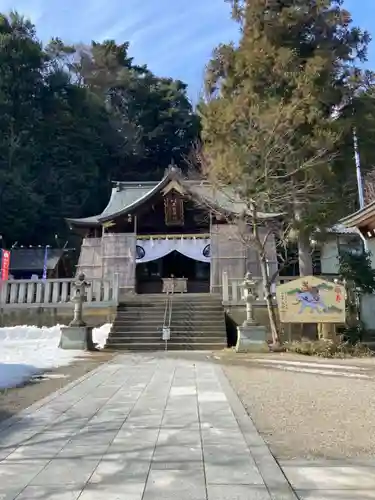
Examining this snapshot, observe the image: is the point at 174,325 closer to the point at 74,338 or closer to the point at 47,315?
the point at 74,338

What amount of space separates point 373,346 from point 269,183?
4.92m

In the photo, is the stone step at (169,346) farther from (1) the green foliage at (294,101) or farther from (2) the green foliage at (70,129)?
(2) the green foliage at (70,129)

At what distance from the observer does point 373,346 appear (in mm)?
11492

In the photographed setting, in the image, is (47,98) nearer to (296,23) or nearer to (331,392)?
(296,23)

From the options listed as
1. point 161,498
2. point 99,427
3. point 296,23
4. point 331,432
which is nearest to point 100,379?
point 99,427

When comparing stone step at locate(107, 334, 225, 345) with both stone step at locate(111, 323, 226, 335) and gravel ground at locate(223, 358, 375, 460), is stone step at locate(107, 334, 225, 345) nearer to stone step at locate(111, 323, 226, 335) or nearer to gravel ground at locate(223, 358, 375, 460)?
stone step at locate(111, 323, 226, 335)

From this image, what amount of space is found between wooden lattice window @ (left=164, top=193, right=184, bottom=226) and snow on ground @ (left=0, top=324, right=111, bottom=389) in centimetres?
730

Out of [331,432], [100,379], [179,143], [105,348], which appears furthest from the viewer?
[179,143]

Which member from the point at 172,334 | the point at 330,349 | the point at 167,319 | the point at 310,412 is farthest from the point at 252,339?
the point at 310,412

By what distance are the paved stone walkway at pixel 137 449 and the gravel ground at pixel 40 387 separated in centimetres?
20

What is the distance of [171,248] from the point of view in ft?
63.4

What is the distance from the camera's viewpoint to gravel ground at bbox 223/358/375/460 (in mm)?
3633

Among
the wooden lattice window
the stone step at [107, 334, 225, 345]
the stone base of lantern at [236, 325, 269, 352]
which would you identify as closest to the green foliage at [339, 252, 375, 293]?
the stone base of lantern at [236, 325, 269, 352]

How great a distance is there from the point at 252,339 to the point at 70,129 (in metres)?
30.3
